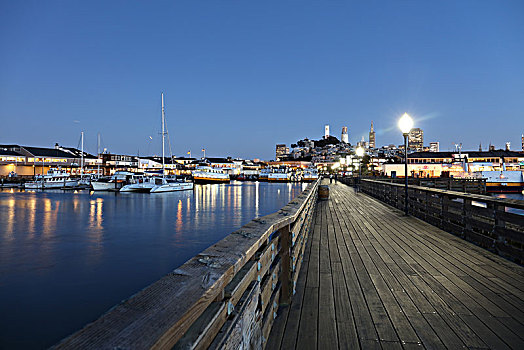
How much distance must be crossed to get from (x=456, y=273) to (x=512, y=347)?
2100 millimetres

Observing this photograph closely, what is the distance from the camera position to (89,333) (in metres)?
0.89

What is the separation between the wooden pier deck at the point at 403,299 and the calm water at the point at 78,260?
18.6ft

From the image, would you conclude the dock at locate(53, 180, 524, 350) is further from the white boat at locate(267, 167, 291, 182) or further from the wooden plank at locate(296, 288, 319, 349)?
the white boat at locate(267, 167, 291, 182)

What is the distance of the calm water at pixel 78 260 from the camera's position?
705cm

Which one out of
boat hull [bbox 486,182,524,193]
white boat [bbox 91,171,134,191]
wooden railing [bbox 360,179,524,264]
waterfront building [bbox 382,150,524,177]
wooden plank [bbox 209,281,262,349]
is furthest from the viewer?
waterfront building [bbox 382,150,524,177]

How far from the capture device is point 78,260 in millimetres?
Answer: 12094

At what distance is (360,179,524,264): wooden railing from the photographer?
17.1ft

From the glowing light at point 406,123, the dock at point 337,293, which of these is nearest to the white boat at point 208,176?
the glowing light at point 406,123

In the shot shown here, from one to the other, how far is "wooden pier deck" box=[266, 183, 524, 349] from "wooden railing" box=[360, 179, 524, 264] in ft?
0.86

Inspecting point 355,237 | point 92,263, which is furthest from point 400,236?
point 92,263

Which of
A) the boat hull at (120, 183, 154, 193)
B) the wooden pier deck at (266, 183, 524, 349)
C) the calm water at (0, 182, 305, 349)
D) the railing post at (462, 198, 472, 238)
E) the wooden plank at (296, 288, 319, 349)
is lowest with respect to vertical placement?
the calm water at (0, 182, 305, 349)

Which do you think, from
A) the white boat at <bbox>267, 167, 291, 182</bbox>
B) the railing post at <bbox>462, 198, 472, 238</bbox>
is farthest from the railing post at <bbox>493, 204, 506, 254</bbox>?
the white boat at <bbox>267, 167, 291, 182</bbox>

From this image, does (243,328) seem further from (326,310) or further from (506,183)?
(506,183)

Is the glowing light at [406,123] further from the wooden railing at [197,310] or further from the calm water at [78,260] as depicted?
the wooden railing at [197,310]
